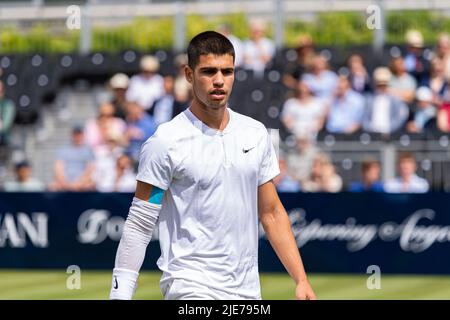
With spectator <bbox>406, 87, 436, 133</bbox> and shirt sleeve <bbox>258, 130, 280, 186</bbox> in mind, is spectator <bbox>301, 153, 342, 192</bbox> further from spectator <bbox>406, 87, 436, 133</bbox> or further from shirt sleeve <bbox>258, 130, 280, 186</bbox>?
shirt sleeve <bbox>258, 130, 280, 186</bbox>

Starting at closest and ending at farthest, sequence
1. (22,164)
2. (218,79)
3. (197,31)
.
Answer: (218,79)
(22,164)
(197,31)

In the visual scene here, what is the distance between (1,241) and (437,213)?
6.03m

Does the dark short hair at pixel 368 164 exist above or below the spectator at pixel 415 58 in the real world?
below

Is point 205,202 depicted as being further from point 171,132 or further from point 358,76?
point 358,76

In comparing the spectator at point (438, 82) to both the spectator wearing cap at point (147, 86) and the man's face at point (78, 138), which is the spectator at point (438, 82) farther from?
the man's face at point (78, 138)

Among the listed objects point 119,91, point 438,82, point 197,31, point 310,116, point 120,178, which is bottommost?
point 120,178

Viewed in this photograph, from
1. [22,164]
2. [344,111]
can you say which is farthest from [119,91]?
[344,111]

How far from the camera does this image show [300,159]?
49.2ft

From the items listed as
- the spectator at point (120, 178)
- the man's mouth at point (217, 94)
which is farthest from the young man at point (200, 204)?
the spectator at point (120, 178)

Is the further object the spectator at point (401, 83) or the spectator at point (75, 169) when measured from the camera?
the spectator at point (401, 83)

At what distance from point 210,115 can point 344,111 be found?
35.8 feet

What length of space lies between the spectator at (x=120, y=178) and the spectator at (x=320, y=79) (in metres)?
2.98

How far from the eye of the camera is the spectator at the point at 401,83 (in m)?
16.1

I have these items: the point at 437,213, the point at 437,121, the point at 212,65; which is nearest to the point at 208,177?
the point at 212,65
